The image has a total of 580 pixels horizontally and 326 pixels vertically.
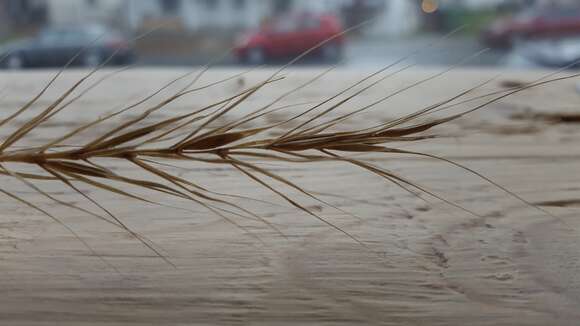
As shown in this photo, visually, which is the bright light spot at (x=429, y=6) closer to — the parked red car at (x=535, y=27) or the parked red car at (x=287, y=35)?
the parked red car at (x=535, y=27)

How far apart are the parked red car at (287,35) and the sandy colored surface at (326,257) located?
9.81 ft

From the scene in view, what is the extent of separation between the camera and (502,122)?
1.74 ft

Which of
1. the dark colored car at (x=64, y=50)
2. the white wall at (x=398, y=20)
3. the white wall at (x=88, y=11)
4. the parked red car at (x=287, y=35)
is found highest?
the white wall at (x=398, y=20)

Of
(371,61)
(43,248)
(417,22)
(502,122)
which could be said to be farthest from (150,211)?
(417,22)

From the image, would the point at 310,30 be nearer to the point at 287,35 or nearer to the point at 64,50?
the point at 287,35

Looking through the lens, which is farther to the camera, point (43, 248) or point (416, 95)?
point (416, 95)

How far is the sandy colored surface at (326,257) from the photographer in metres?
0.23

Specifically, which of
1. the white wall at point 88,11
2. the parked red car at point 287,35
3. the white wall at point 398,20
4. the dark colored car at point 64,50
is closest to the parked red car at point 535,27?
the white wall at point 398,20

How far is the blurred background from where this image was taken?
10.0ft

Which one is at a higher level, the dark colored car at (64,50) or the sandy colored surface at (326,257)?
the dark colored car at (64,50)

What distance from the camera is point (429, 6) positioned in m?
4.16

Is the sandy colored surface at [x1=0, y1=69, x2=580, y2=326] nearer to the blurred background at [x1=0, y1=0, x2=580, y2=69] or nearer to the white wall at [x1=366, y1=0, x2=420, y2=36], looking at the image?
the blurred background at [x1=0, y1=0, x2=580, y2=69]

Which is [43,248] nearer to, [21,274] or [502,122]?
[21,274]

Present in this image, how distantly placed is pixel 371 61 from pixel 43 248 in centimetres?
316
